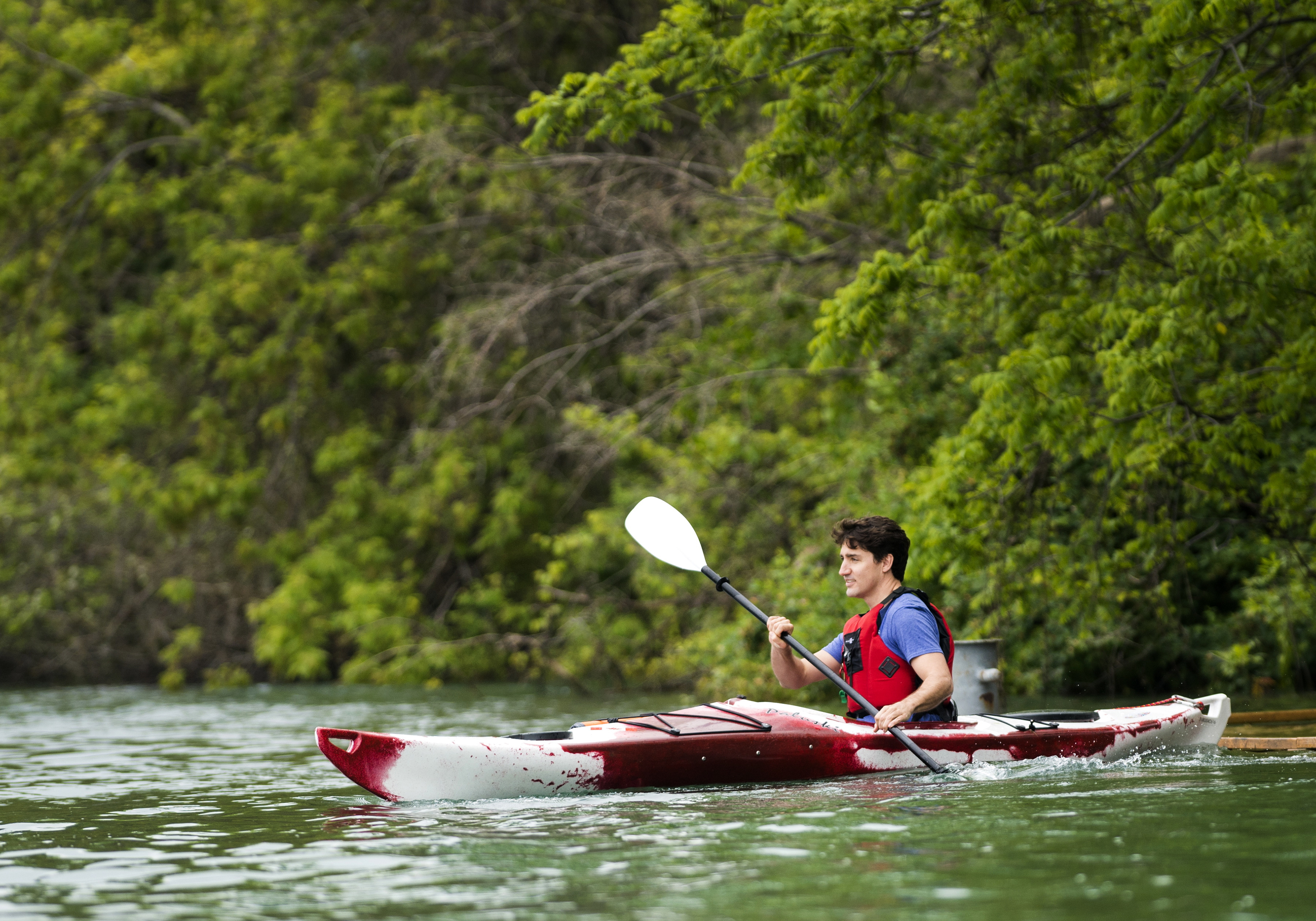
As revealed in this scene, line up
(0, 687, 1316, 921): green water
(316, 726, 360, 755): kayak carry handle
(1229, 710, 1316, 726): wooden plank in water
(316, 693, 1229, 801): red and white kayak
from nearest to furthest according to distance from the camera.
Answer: (0, 687, 1316, 921): green water < (316, 726, 360, 755): kayak carry handle < (316, 693, 1229, 801): red and white kayak < (1229, 710, 1316, 726): wooden plank in water

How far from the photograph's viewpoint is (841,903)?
126 inches

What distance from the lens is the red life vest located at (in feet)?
18.1

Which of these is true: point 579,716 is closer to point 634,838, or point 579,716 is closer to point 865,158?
point 865,158

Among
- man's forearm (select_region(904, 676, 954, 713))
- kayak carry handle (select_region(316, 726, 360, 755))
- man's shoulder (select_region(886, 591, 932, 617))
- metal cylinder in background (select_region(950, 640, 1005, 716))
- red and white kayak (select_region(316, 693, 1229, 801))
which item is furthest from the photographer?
metal cylinder in background (select_region(950, 640, 1005, 716))

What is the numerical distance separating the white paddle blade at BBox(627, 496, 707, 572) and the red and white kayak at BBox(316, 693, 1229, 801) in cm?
96

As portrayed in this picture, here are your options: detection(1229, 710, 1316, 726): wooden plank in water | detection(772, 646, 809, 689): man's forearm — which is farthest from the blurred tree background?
detection(772, 646, 809, 689): man's forearm

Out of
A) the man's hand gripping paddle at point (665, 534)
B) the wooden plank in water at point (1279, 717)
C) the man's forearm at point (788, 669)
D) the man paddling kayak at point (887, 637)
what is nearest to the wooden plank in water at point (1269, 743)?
the wooden plank in water at point (1279, 717)

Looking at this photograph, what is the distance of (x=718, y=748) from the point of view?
17.7 ft

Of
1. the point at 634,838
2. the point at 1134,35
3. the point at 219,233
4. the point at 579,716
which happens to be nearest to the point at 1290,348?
the point at 1134,35

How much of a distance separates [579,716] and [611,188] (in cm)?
601

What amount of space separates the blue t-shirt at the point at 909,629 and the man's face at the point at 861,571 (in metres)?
0.11

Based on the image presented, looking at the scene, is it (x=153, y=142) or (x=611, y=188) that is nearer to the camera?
(x=611, y=188)

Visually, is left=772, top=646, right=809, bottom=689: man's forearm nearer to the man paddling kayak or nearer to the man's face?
the man paddling kayak

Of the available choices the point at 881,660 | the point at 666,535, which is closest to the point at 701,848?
the point at 881,660
